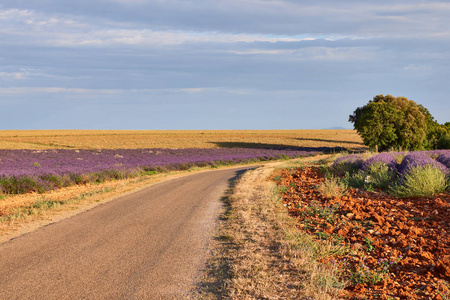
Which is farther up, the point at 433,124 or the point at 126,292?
the point at 433,124

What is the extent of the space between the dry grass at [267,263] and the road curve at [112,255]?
1.41ft

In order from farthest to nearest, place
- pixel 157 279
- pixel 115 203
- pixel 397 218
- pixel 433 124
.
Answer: pixel 433 124 → pixel 115 203 → pixel 397 218 → pixel 157 279

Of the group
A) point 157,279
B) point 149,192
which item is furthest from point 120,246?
point 149,192

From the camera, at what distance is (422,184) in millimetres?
12109

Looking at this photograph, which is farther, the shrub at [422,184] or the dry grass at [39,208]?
the shrub at [422,184]

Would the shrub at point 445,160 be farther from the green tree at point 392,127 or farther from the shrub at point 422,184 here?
the green tree at point 392,127

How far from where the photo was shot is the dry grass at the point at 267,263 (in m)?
5.36

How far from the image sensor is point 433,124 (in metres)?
56.9

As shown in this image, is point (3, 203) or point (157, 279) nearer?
point (157, 279)

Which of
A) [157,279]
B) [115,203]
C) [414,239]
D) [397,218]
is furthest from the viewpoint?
[115,203]

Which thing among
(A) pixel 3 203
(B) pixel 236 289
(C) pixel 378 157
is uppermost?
(C) pixel 378 157

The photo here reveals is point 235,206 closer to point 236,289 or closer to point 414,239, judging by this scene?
point 414,239

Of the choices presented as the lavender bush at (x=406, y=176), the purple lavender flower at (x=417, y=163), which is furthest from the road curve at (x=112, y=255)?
the purple lavender flower at (x=417, y=163)

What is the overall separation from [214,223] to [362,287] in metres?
5.01
